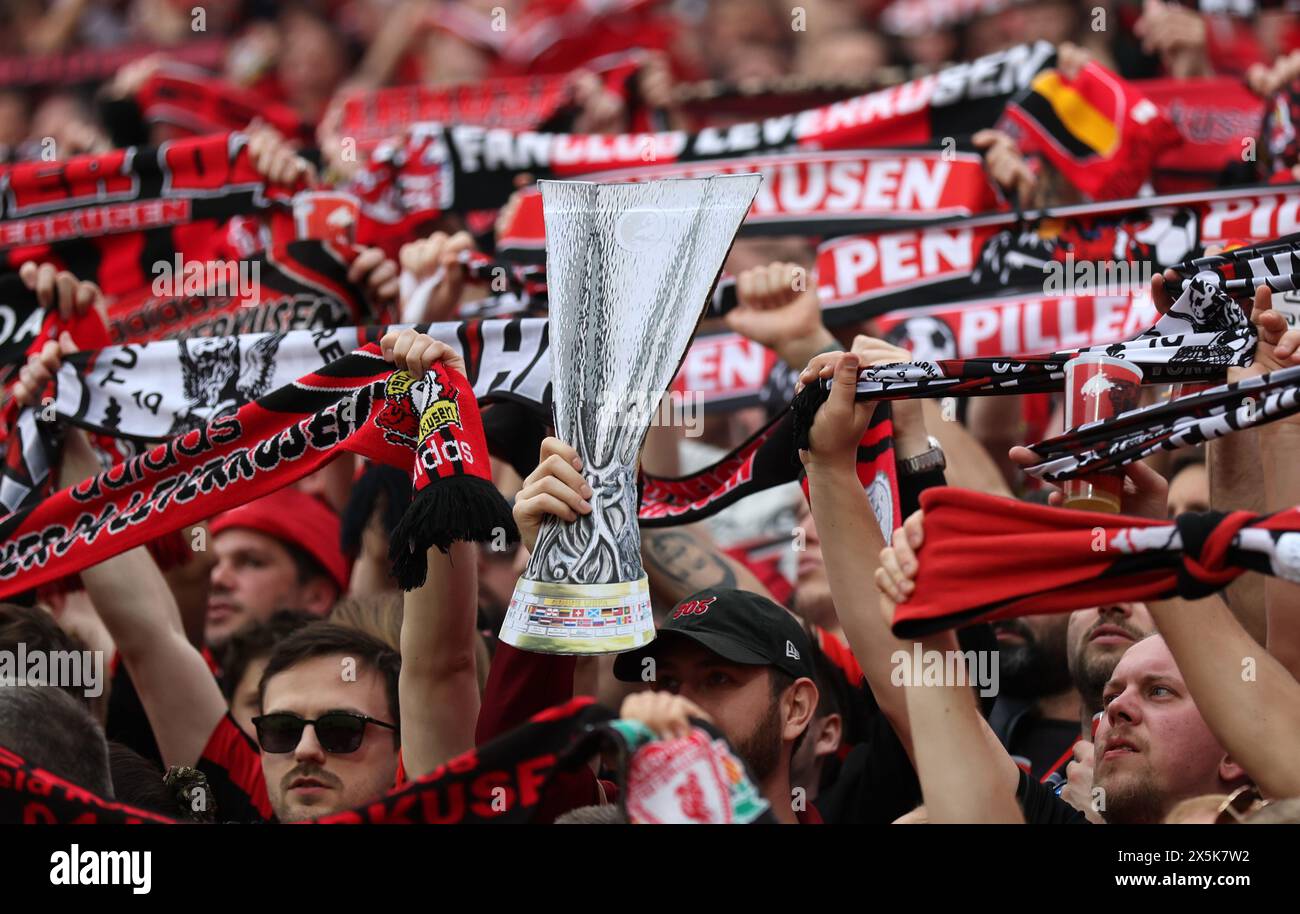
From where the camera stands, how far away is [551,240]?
3.38 meters

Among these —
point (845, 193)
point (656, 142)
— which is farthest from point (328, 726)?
point (656, 142)

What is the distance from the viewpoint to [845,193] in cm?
A: 547

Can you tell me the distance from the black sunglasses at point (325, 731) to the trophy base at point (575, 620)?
1.91 ft

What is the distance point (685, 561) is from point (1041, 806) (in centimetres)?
145

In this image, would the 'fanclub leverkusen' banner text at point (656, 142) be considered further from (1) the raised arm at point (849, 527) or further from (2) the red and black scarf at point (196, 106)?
(1) the raised arm at point (849, 527)

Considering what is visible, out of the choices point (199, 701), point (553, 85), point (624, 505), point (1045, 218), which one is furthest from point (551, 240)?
point (553, 85)

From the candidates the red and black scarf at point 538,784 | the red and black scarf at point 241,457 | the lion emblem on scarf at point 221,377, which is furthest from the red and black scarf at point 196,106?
the red and black scarf at point 538,784

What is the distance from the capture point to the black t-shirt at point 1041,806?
3.06m

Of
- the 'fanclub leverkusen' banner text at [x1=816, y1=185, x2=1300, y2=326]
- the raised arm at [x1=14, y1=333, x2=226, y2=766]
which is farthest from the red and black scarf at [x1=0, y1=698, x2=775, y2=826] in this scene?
the 'fanclub leverkusen' banner text at [x1=816, y1=185, x2=1300, y2=326]

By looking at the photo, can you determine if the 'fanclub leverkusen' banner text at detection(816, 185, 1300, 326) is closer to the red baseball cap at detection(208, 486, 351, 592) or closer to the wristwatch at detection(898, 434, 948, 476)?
the wristwatch at detection(898, 434, 948, 476)

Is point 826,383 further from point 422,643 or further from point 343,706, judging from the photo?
point 343,706

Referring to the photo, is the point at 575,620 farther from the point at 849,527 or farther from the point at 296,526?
the point at 296,526

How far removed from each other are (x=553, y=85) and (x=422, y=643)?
14.2ft

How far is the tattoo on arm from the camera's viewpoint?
434 cm
